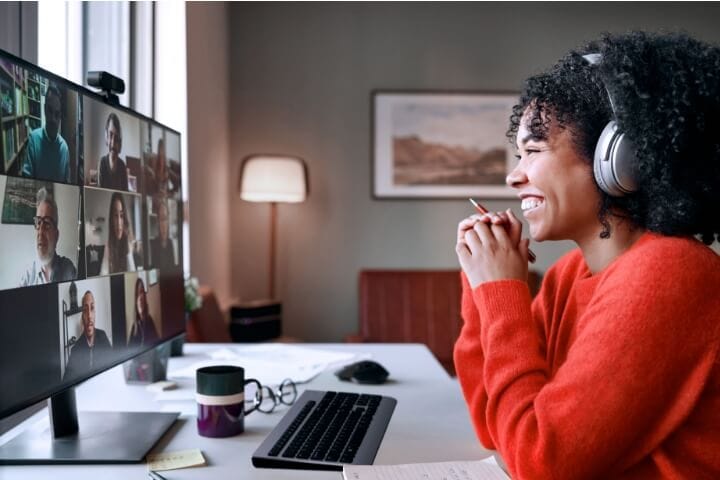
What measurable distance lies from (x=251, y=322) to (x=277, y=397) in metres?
1.91

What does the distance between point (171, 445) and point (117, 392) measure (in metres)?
0.38

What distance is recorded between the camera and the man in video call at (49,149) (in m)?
0.76

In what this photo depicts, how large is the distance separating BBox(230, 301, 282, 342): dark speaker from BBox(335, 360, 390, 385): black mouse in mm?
1738

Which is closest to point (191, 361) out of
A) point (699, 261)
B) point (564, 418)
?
point (564, 418)

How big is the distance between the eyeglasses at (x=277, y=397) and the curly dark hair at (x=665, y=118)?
689 mm

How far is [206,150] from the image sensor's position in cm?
305

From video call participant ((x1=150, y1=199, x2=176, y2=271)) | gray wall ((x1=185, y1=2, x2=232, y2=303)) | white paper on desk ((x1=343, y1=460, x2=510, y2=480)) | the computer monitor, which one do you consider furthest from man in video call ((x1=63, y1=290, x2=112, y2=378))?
gray wall ((x1=185, y1=2, x2=232, y2=303))

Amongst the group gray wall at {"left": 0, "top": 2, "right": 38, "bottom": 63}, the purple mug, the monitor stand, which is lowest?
the monitor stand

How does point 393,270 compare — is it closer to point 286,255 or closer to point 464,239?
point 286,255

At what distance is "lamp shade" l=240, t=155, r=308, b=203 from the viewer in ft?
11.2

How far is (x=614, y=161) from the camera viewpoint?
82cm

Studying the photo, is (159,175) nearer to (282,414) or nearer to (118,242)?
(118,242)

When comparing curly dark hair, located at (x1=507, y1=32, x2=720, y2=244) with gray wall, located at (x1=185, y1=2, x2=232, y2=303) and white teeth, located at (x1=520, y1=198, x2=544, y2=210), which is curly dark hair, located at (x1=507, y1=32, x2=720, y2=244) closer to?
white teeth, located at (x1=520, y1=198, x2=544, y2=210)

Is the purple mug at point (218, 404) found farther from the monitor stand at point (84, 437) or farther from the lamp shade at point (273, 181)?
the lamp shade at point (273, 181)
